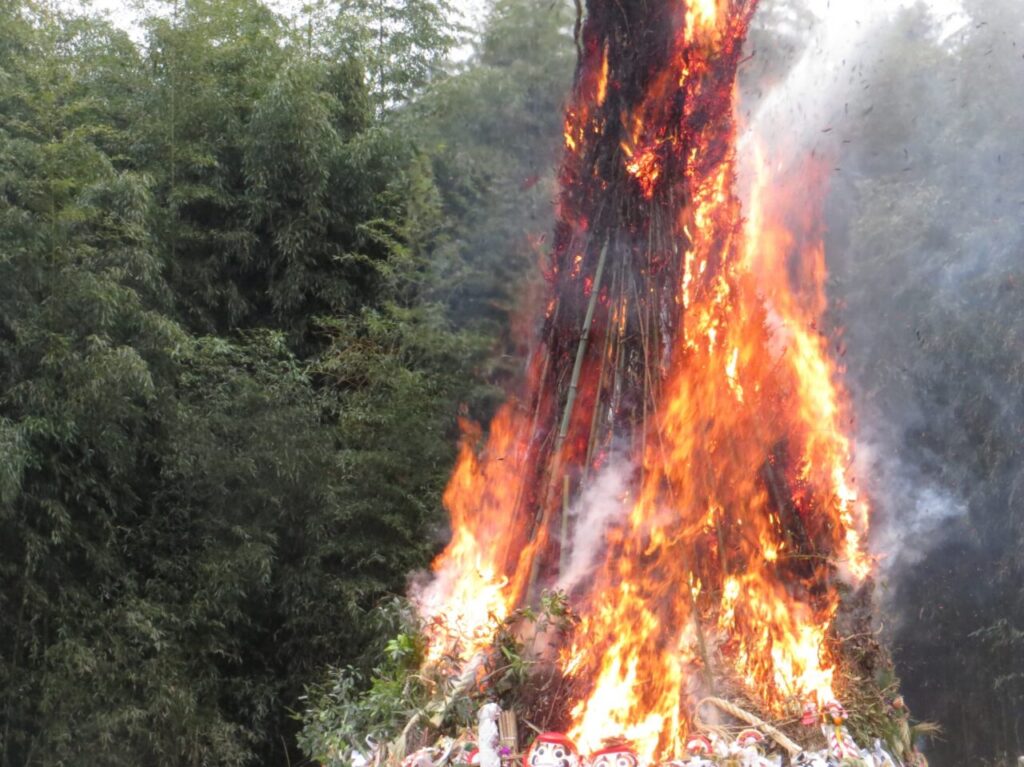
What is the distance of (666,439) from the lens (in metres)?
4.68

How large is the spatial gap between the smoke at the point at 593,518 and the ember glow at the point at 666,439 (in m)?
0.03

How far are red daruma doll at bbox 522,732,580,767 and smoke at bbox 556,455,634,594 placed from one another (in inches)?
28.3

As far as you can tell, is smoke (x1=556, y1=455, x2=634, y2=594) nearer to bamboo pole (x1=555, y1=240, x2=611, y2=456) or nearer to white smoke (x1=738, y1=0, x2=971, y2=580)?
bamboo pole (x1=555, y1=240, x2=611, y2=456)

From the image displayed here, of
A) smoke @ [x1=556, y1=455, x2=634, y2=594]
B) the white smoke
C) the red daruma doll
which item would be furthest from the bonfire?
the white smoke

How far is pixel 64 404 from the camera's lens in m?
6.90

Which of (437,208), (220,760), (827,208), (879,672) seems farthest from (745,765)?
(827,208)

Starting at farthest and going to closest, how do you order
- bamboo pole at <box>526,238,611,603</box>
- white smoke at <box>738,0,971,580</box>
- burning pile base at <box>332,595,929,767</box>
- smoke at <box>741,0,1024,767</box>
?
smoke at <box>741,0,1024,767</box> < white smoke at <box>738,0,971,580</box> < bamboo pole at <box>526,238,611,603</box> < burning pile base at <box>332,595,929,767</box>

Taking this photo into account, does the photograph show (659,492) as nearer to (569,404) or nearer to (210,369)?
(569,404)

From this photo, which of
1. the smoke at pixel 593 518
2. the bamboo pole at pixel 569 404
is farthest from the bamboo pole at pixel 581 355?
the smoke at pixel 593 518

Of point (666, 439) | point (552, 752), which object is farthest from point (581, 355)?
point (552, 752)

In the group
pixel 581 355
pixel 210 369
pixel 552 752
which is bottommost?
pixel 552 752

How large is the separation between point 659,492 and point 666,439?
201 millimetres

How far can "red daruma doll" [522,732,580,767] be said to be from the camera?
Answer: 3.96 metres

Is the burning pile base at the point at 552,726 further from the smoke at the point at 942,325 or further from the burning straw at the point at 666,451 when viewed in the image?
the smoke at the point at 942,325
